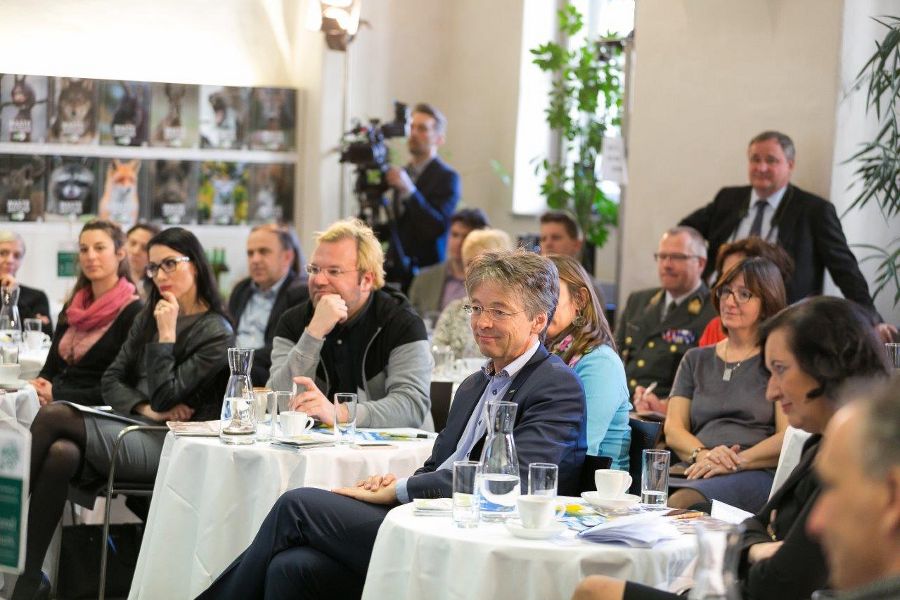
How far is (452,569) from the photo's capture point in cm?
300

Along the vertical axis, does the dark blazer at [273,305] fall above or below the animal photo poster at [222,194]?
below

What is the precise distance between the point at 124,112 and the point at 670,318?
214 inches

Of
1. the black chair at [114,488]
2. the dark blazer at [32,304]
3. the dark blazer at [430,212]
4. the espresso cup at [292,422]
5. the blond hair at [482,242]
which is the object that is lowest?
the black chair at [114,488]

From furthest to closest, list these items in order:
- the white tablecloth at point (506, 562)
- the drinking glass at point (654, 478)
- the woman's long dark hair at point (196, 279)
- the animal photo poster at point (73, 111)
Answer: the animal photo poster at point (73, 111), the woman's long dark hair at point (196, 279), the drinking glass at point (654, 478), the white tablecloth at point (506, 562)

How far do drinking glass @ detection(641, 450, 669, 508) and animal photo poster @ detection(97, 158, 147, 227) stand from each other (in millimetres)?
7541

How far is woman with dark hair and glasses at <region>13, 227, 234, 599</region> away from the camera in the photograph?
5.10m

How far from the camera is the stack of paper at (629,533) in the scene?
299 cm

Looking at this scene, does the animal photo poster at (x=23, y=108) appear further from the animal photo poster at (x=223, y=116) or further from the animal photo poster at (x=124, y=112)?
the animal photo poster at (x=223, y=116)

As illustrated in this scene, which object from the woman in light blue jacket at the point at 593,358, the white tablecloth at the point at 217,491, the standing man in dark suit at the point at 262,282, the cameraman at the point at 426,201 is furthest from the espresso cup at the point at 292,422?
the cameraman at the point at 426,201

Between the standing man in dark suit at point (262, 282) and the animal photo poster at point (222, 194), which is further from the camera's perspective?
the animal photo poster at point (222, 194)

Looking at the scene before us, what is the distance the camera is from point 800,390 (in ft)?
9.68

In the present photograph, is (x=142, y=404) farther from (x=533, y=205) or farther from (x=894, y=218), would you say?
(x=533, y=205)

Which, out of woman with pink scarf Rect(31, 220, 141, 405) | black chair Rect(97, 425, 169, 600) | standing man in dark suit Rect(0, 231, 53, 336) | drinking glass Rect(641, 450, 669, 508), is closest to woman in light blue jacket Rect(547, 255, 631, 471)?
drinking glass Rect(641, 450, 669, 508)

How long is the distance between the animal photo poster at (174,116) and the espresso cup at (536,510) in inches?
315
